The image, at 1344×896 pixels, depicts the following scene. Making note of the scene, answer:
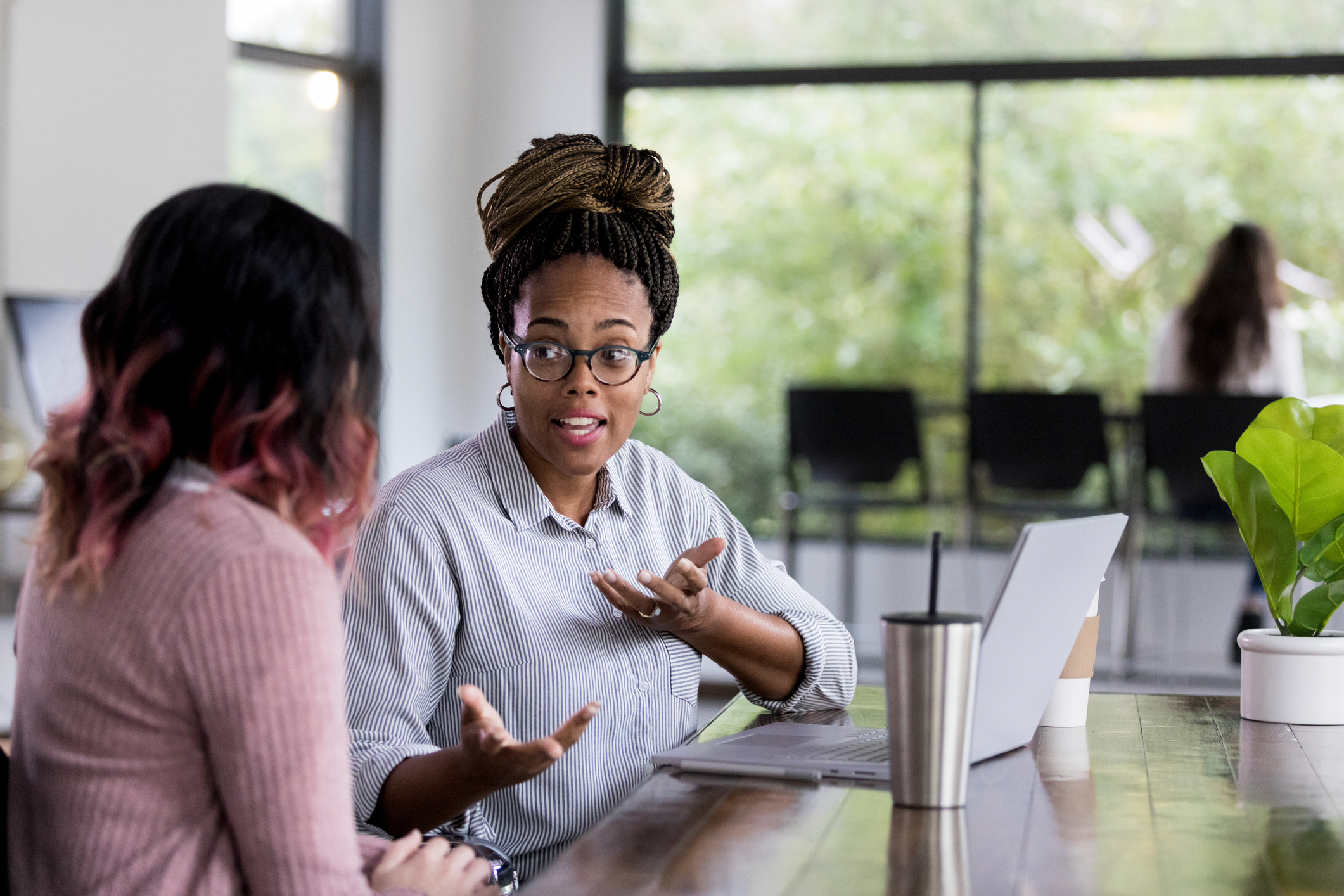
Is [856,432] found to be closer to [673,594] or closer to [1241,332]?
A: [1241,332]

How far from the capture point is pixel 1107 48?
5480 millimetres

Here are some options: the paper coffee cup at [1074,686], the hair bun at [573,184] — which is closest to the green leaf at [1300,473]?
the paper coffee cup at [1074,686]

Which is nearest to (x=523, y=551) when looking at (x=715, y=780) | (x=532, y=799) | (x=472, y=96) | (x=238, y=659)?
(x=532, y=799)

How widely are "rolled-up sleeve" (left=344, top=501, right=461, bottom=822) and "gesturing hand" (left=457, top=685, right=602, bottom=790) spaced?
18 cm

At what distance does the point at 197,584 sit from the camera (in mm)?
947

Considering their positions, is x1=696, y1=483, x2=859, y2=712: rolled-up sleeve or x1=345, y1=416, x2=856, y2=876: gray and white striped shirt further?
x1=696, y1=483, x2=859, y2=712: rolled-up sleeve

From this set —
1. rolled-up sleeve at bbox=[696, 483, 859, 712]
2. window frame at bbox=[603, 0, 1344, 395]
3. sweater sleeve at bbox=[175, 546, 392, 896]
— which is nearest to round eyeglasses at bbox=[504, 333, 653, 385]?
rolled-up sleeve at bbox=[696, 483, 859, 712]

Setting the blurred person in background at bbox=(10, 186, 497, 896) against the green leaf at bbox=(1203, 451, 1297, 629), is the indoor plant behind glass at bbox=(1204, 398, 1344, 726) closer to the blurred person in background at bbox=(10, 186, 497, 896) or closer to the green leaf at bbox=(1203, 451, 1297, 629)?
the green leaf at bbox=(1203, 451, 1297, 629)

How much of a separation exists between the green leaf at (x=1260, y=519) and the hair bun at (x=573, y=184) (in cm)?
67

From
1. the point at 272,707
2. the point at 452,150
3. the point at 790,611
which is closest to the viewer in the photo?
the point at 272,707

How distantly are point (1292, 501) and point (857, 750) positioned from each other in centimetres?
53

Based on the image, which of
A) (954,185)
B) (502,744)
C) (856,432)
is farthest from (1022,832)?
(954,185)

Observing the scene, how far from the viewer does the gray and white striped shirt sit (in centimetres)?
140

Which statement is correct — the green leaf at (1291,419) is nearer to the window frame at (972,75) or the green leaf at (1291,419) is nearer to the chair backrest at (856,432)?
the chair backrest at (856,432)
